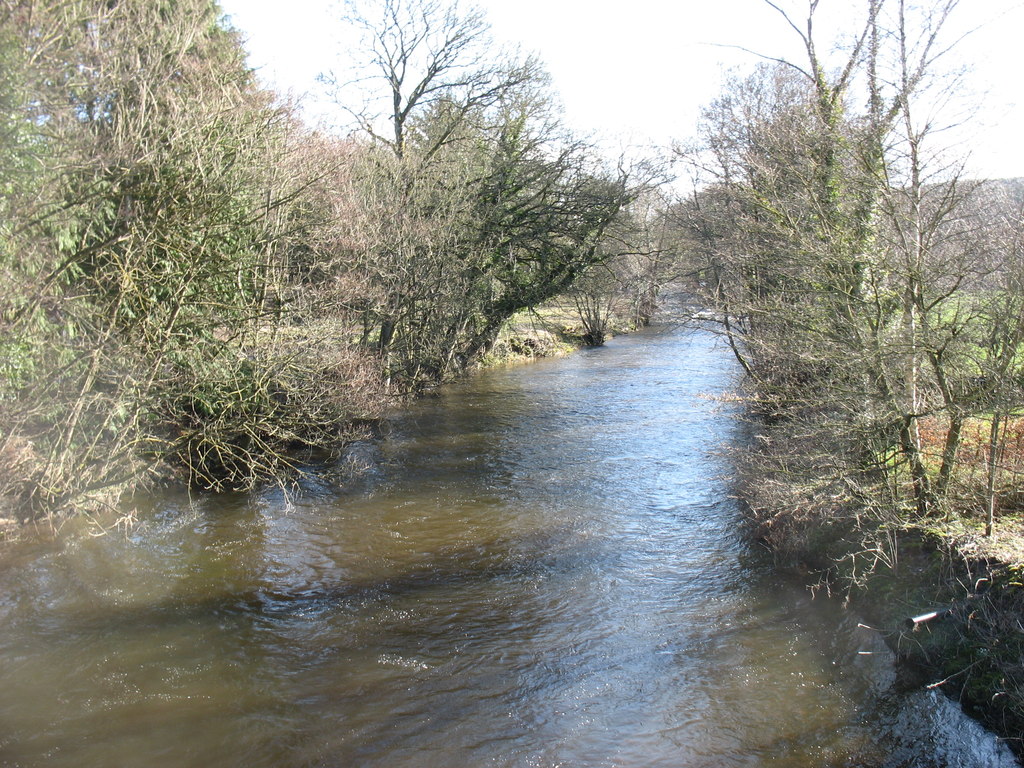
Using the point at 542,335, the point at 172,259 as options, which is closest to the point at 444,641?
the point at 172,259

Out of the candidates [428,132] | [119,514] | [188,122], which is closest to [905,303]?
[188,122]

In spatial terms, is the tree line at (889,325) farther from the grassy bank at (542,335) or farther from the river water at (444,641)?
the grassy bank at (542,335)

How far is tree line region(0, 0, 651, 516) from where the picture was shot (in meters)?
9.06

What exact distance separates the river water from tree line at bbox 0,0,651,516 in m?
1.51

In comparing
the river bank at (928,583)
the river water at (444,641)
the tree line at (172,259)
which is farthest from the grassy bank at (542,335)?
the river bank at (928,583)

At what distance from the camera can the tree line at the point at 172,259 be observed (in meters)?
9.06

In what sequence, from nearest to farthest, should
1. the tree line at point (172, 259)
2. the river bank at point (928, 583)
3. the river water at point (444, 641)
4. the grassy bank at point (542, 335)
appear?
the river water at point (444, 641), the river bank at point (928, 583), the tree line at point (172, 259), the grassy bank at point (542, 335)

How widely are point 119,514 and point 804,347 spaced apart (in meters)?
11.0

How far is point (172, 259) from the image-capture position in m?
10.9

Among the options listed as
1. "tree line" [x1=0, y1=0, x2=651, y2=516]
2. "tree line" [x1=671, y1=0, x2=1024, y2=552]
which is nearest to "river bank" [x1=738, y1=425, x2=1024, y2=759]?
"tree line" [x1=671, y1=0, x2=1024, y2=552]

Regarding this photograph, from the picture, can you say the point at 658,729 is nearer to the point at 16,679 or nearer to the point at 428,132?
the point at 16,679

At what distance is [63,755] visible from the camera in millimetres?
6137

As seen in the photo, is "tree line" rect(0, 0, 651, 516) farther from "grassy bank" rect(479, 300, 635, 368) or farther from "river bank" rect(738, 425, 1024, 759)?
"grassy bank" rect(479, 300, 635, 368)

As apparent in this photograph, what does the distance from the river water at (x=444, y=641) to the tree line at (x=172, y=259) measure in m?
1.51
